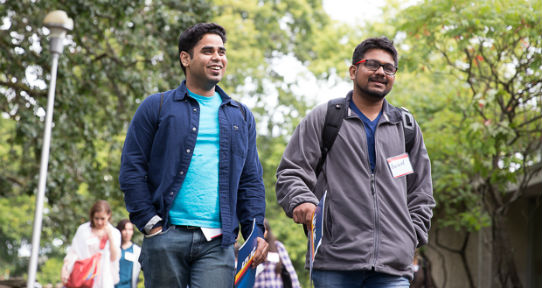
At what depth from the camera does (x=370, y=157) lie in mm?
4332

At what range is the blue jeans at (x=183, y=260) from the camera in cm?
407

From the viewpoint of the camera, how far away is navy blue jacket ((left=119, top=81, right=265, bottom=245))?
4.11 m

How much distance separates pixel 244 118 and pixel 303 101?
Result: 73.4 ft

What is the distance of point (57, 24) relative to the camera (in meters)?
11.6

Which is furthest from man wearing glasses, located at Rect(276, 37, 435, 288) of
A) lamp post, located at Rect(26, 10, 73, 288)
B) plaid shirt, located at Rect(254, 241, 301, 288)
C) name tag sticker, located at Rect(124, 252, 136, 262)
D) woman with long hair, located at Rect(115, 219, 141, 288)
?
lamp post, located at Rect(26, 10, 73, 288)

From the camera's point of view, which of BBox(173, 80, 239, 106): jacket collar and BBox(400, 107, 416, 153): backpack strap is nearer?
BBox(173, 80, 239, 106): jacket collar

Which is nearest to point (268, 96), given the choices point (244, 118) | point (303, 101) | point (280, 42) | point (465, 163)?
point (303, 101)

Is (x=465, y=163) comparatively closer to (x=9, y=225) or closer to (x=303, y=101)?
(x=303, y=101)

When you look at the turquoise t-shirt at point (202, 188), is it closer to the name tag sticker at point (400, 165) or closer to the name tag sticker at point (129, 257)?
the name tag sticker at point (400, 165)

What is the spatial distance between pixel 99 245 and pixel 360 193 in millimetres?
6018

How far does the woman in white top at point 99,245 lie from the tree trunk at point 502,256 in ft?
21.4

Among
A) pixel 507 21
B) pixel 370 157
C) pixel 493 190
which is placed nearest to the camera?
pixel 370 157

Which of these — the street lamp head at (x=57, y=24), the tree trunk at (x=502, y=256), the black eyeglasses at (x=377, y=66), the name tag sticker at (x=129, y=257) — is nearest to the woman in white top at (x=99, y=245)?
the name tag sticker at (x=129, y=257)

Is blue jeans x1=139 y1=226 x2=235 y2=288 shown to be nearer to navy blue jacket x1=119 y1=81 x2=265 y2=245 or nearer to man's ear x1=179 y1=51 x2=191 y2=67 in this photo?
navy blue jacket x1=119 y1=81 x2=265 y2=245
